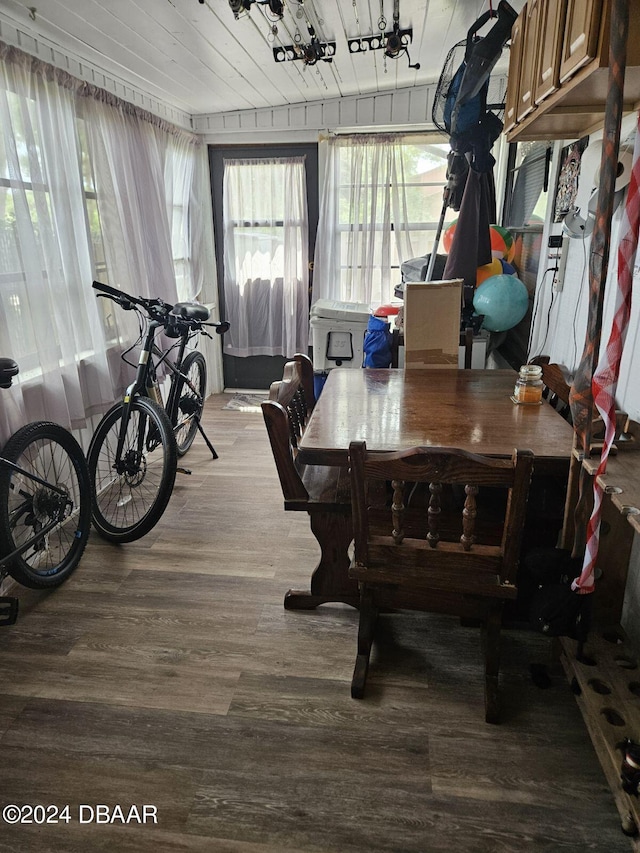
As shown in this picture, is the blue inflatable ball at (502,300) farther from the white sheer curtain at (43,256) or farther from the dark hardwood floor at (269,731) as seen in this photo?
the white sheer curtain at (43,256)

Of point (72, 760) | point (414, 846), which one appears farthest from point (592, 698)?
point (72, 760)

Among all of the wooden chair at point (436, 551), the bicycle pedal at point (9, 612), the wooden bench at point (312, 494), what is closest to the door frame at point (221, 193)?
the wooden bench at point (312, 494)

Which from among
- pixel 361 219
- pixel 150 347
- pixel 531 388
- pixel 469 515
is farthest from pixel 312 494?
pixel 361 219

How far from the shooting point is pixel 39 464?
2455 mm

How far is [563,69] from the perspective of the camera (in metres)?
1.63

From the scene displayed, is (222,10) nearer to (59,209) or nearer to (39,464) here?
(59,209)

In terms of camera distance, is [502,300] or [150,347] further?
[502,300]

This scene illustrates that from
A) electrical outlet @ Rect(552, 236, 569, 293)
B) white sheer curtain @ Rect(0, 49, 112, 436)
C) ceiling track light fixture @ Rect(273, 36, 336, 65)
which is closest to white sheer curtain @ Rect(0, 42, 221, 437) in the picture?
white sheer curtain @ Rect(0, 49, 112, 436)

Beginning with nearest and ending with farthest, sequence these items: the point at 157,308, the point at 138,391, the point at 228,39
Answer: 1. the point at 228,39
2. the point at 138,391
3. the point at 157,308

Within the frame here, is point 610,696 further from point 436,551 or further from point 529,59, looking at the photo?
point 529,59

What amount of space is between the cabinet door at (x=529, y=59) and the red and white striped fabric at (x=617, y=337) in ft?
3.64

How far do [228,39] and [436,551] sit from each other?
2.53m

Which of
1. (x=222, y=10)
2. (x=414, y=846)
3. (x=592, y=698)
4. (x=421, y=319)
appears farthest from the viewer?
(x=421, y=319)

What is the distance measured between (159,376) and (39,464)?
3.76 feet
